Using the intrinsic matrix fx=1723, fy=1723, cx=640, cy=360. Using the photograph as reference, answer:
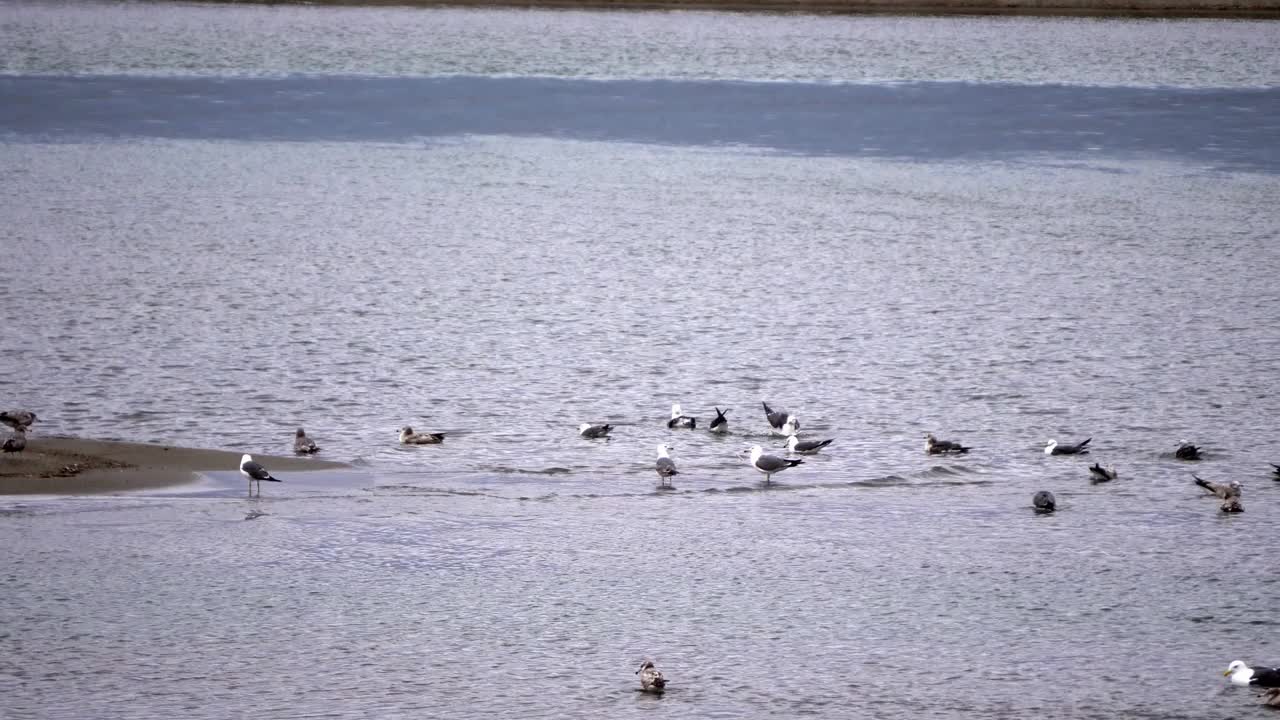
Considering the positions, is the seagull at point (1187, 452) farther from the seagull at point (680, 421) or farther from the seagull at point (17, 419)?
the seagull at point (17, 419)

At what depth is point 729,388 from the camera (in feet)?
64.6

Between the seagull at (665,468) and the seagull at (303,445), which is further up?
the seagull at (303,445)

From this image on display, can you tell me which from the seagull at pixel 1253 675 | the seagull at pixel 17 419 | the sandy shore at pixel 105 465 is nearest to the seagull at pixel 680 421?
the sandy shore at pixel 105 465

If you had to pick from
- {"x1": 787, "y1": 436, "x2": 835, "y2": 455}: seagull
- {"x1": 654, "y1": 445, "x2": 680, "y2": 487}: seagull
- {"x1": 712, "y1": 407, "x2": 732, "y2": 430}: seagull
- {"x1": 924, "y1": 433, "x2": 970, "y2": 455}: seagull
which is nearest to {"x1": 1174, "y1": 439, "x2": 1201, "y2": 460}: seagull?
{"x1": 924, "y1": 433, "x2": 970, "y2": 455}: seagull

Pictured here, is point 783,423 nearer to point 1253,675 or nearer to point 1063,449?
point 1063,449

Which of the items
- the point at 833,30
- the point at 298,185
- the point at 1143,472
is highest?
the point at 833,30

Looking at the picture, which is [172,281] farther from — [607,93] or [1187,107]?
[1187,107]

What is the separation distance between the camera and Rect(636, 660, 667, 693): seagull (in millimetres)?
10711

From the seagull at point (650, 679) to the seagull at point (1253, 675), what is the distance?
3.60m

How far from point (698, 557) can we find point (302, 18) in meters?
70.1

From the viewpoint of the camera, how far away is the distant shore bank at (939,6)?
77750 millimetres

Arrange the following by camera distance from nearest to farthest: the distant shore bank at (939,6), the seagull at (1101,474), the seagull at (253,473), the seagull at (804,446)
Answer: the seagull at (253,473)
the seagull at (1101,474)
the seagull at (804,446)
the distant shore bank at (939,6)

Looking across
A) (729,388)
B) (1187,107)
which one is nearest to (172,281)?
(729,388)

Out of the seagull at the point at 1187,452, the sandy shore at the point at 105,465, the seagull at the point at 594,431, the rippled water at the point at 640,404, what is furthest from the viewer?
the seagull at the point at 594,431
